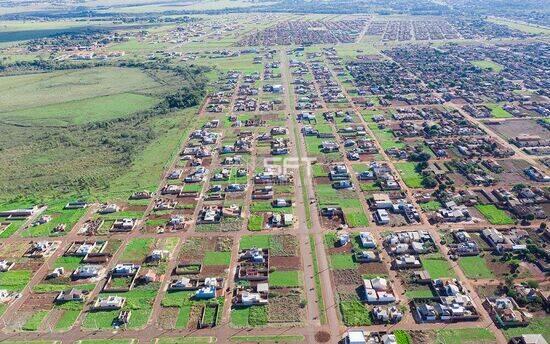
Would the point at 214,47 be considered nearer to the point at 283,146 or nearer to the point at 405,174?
the point at 283,146

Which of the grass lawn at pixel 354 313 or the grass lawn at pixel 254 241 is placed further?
the grass lawn at pixel 254 241

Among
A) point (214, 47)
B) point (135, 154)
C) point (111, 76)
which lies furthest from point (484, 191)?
point (214, 47)

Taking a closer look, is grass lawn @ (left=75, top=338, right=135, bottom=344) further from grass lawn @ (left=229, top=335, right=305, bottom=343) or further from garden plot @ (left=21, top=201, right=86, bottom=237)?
garden plot @ (left=21, top=201, right=86, bottom=237)

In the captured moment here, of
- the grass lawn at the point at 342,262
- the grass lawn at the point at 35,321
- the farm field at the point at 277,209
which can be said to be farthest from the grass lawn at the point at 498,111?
the grass lawn at the point at 35,321

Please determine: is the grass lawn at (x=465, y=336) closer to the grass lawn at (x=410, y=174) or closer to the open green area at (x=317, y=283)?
the open green area at (x=317, y=283)

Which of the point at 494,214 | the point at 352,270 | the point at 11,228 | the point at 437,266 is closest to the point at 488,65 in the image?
the point at 494,214

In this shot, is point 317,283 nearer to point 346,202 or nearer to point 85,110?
point 346,202

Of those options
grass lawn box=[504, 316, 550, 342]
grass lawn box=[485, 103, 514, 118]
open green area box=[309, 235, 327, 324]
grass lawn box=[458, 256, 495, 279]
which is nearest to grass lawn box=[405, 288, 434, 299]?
grass lawn box=[458, 256, 495, 279]
